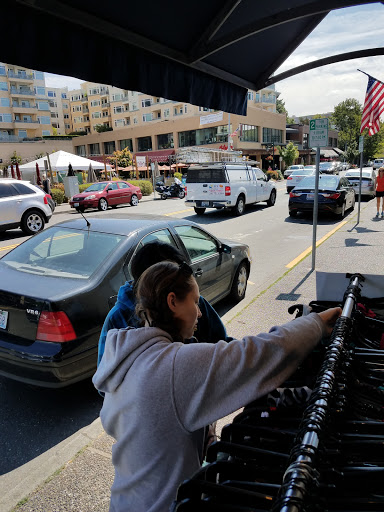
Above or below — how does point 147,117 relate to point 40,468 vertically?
above

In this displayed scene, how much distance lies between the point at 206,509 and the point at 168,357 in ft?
1.38

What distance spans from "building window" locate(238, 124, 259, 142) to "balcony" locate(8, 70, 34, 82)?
44.7 meters

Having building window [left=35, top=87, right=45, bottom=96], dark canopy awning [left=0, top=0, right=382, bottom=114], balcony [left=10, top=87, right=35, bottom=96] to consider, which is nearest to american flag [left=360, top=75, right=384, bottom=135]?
dark canopy awning [left=0, top=0, right=382, bottom=114]

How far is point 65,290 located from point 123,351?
2.54m

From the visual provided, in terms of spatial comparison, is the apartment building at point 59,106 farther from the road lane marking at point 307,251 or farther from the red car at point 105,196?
the road lane marking at point 307,251

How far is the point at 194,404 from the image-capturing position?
1199 millimetres

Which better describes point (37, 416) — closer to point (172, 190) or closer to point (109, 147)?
point (172, 190)

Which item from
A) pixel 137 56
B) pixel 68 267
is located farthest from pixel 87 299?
pixel 137 56

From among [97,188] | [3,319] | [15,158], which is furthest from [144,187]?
[15,158]

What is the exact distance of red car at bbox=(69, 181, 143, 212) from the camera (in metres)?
20.8

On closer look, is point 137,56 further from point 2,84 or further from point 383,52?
point 2,84

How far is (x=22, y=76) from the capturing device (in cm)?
7300

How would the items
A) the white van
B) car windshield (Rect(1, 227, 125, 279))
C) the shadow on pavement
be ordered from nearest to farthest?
1. the shadow on pavement
2. car windshield (Rect(1, 227, 125, 279))
3. the white van

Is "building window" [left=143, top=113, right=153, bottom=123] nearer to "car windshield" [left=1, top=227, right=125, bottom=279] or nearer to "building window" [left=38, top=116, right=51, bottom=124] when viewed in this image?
"building window" [left=38, top=116, right=51, bottom=124]
